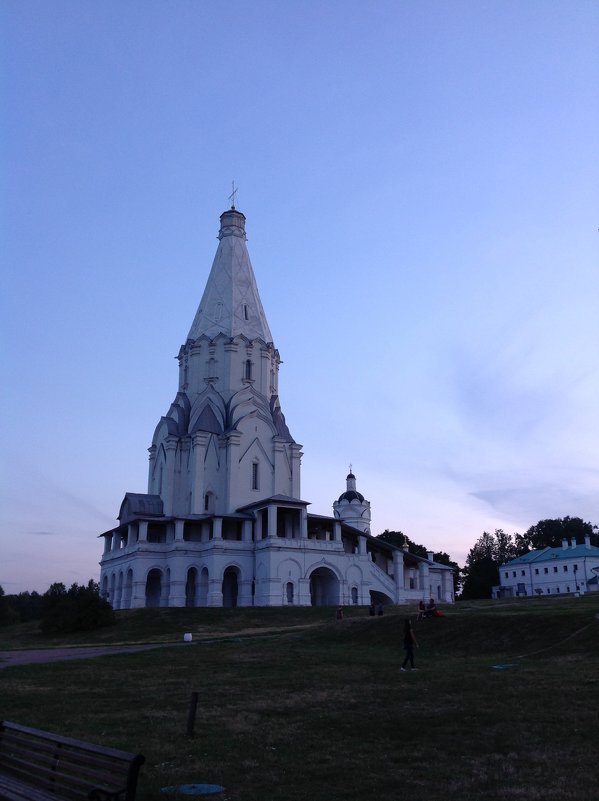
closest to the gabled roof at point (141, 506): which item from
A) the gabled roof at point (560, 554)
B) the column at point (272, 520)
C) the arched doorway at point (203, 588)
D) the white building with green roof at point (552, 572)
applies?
the arched doorway at point (203, 588)

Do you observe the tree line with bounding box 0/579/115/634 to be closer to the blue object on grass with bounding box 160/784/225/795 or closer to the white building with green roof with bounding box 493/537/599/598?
the blue object on grass with bounding box 160/784/225/795

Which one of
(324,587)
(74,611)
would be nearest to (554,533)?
(324,587)

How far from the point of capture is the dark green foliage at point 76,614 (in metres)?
42.8

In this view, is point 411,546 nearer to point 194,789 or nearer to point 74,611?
point 74,611

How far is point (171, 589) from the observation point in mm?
55062

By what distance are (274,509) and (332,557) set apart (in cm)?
627

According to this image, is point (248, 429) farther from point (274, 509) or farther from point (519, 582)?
point (519, 582)

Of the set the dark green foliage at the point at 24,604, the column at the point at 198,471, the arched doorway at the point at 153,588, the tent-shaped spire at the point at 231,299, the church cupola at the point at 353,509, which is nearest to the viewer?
the column at the point at 198,471

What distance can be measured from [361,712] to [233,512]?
1796 inches

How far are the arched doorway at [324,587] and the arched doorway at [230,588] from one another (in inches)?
239

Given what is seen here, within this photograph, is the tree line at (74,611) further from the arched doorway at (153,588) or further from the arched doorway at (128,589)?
the arched doorway at (153,588)

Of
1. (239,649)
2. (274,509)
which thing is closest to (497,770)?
(239,649)

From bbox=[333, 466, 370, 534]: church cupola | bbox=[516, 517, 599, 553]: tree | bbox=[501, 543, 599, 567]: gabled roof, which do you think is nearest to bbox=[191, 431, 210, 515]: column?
bbox=[333, 466, 370, 534]: church cupola

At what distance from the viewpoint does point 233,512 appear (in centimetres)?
5828
